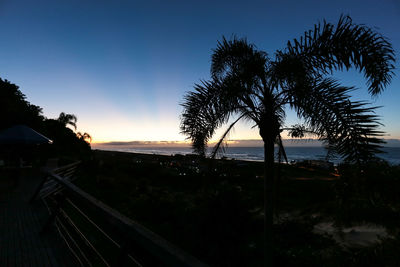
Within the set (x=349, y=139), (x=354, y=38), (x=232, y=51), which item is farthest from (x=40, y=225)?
(x=354, y=38)

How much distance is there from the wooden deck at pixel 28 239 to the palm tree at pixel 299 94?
8.91ft

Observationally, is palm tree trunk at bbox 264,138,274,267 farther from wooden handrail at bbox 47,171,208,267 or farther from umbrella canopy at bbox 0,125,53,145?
umbrella canopy at bbox 0,125,53,145

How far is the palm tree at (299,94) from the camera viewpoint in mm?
2293

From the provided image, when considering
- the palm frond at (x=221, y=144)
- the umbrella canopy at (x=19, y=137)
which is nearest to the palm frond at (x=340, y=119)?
the palm frond at (x=221, y=144)

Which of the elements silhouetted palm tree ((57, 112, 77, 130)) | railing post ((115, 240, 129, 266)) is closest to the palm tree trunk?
Answer: railing post ((115, 240, 129, 266))

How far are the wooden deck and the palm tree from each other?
107 inches

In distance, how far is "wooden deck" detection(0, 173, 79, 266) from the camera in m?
2.91

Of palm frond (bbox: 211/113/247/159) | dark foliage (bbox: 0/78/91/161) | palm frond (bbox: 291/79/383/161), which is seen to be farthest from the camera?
dark foliage (bbox: 0/78/91/161)

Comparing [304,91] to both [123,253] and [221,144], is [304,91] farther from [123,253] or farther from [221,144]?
[123,253]

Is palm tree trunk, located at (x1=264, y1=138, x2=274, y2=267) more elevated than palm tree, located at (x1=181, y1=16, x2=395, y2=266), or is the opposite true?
palm tree, located at (x1=181, y1=16, x2=395, y2=266)

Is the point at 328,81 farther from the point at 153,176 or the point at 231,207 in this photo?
the point at 153,176

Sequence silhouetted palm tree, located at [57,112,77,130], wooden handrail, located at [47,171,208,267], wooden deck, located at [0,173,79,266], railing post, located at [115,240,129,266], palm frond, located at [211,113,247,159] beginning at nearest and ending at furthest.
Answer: wooden handrail, located at [47,171,208,267] → railing post, located at [115,240,129,266] → wooden deck, located at [0,173,79,266] → palm frond, located at [211,113,247,159] → silhouetted palm tree, located at [57,112,77,130]

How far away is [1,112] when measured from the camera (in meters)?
11.4

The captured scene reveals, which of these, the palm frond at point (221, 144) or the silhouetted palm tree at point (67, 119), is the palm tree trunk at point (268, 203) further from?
the silhouetted palm tree at point (67, 119)
